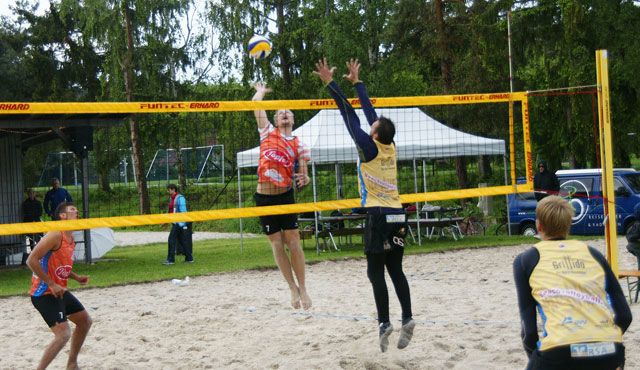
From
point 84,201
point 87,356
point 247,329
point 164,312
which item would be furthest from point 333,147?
point 87,356

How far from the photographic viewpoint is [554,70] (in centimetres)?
2394

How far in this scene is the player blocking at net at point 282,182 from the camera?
22.4 ft

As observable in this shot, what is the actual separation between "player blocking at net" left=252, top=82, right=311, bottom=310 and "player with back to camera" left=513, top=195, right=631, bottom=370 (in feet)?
11.4

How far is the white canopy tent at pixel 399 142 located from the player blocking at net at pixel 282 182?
6829mm

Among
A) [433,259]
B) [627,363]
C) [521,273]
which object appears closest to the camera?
[521,273]

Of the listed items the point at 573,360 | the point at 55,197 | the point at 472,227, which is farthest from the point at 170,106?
the point at 472,227

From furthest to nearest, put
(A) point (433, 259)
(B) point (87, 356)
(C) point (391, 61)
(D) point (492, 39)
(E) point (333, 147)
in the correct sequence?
1. (C) point (391, 61)
2. (D) point (492, 39)
3. (E) point (333, 147)
4. (A) point (433, 259)
5. (B) point (87, 356)

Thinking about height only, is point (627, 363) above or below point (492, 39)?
below

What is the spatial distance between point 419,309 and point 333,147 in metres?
6.23

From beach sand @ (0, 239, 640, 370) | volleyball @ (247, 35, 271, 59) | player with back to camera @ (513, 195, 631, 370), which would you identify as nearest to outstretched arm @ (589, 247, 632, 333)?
player with back to camera @ (513, 195, 631, 370)

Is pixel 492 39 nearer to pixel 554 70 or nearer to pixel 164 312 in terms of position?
pixel 554 70

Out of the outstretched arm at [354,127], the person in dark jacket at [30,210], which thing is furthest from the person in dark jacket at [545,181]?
the outstretched arm at [354,127]

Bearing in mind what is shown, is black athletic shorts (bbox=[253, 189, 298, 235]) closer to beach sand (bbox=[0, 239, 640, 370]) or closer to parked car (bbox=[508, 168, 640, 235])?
beach sand (bbox=[0, 239, 640, 370])

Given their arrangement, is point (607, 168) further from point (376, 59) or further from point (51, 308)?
point (376, 59)
